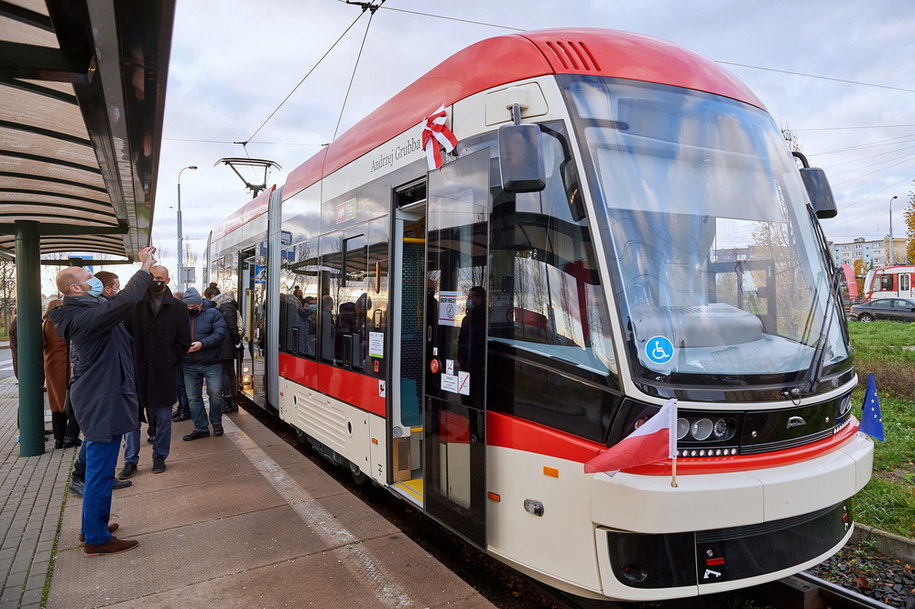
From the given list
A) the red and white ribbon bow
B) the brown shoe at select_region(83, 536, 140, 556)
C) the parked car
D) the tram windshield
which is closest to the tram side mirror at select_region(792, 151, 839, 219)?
the tram windshield

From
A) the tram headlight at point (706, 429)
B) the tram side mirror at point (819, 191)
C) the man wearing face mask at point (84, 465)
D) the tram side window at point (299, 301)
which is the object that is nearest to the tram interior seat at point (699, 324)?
the tram headlight at point (706, 429)

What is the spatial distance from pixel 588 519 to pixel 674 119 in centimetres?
220

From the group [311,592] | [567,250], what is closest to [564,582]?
[311,592]

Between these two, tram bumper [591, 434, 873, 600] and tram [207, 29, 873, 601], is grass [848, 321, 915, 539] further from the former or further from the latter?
tram bumper [591, 434, 873, 600]

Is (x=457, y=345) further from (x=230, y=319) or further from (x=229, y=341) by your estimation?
(x=230, y=319)

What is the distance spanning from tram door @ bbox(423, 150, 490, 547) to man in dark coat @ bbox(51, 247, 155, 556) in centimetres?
198

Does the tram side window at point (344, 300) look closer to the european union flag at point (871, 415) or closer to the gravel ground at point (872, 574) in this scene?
the european union flag at point (871, 415)

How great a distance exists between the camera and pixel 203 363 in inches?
303

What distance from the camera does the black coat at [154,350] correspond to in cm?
591

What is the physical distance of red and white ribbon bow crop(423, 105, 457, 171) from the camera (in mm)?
4055

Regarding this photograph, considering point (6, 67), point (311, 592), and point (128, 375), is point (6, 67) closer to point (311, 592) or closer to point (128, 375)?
point (128, 375)

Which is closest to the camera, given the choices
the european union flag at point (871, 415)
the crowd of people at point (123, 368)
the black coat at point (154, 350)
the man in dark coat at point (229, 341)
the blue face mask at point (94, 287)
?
the european union flag at point (871, 415)

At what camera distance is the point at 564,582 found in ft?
10.5

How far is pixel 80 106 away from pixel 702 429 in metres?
4.45
